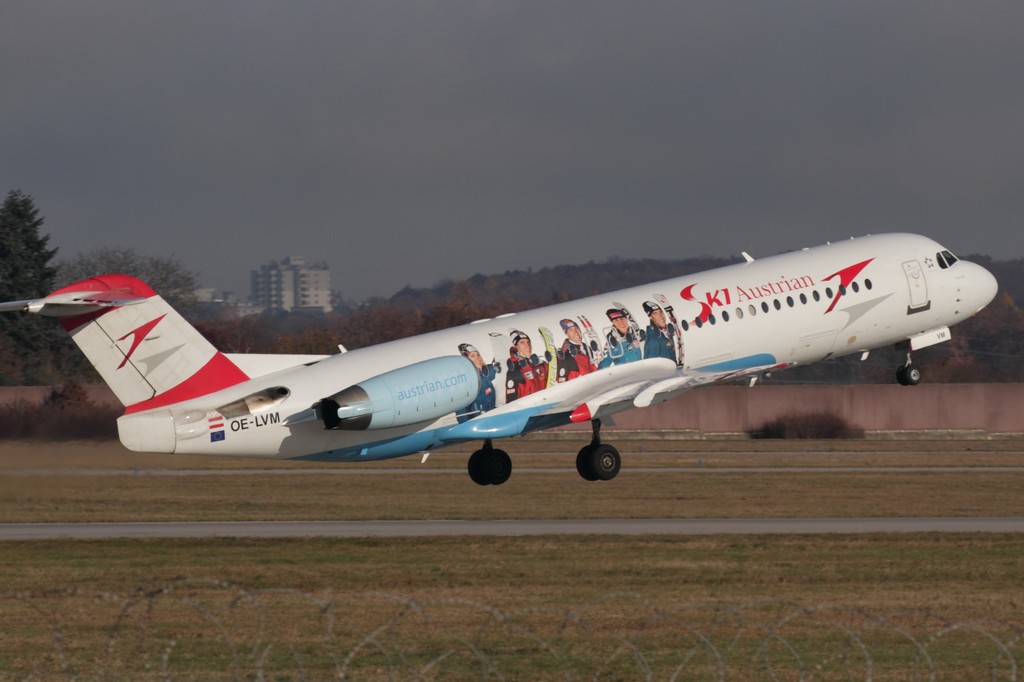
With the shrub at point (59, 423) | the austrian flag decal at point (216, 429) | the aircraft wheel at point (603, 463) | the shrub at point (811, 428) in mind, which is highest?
the shrub at point (59, 423)

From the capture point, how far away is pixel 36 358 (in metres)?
71.4

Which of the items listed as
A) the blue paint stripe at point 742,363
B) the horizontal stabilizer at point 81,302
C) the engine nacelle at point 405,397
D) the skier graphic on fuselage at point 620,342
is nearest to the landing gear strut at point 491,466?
the engine nacelle at point 405,397

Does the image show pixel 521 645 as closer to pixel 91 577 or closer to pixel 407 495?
pixel 91 577

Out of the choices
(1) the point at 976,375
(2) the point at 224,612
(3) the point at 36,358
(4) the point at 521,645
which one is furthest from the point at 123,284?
(1) the point at 976,375

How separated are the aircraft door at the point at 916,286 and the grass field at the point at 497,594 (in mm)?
5786

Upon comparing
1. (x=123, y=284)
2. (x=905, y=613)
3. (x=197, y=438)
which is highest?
→ (x=123, y=284)

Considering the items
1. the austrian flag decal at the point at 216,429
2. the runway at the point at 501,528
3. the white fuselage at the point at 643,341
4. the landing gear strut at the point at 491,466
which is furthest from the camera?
the runway at the point at 501,528

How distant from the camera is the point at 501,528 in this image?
129ft

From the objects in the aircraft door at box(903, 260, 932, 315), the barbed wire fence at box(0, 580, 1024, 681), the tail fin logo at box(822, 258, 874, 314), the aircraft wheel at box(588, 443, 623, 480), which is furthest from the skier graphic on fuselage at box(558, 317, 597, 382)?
the aircraft door at box(903, 260, 932, 315)

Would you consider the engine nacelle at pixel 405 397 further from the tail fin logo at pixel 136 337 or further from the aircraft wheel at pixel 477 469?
the tail fin logo at pixel 136 337

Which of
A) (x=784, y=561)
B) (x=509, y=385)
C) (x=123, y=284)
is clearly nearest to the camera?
(x=123, y=284)

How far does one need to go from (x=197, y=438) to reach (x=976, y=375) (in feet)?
208

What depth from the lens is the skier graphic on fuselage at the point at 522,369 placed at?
30.6 m

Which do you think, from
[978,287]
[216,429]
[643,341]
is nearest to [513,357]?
[643,341]
